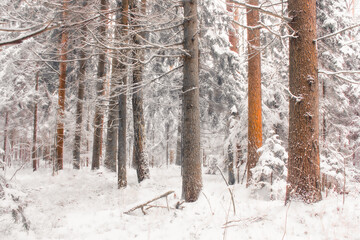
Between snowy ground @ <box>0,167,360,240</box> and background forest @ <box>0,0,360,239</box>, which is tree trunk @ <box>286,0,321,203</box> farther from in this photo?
snowy ground @ <box>0,167,360,240</box>

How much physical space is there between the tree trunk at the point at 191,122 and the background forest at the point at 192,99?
1.0 inches

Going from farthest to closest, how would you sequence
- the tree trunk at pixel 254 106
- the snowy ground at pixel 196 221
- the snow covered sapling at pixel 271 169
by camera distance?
the tree trunk at pixel 254 106 < the snow covered sapling at pixel 271 169 < the snowy ground at pixel 196 221

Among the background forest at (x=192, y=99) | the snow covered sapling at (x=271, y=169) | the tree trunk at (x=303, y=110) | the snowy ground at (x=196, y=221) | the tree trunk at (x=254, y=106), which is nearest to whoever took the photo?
the snowy ground at (x=196, y=221)

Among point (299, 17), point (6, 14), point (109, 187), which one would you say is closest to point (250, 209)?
point (299, 17)

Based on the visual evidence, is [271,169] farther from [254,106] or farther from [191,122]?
[191,122]

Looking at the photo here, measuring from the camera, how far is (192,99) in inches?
231

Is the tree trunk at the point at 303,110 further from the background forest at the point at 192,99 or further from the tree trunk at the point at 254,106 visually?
the tree trunk at the point at 254,106

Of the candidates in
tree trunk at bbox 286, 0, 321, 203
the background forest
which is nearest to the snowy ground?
the background forest

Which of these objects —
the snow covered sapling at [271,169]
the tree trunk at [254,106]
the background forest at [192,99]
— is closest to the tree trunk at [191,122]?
the background forest at [192,99]

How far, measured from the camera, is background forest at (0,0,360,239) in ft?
13.7

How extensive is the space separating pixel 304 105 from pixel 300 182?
1281 mm

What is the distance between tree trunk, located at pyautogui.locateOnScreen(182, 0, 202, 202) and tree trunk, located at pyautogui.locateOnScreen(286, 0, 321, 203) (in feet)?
7.15

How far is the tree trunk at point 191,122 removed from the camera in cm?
574

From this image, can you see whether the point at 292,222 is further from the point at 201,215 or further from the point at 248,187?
the point at 248,187
